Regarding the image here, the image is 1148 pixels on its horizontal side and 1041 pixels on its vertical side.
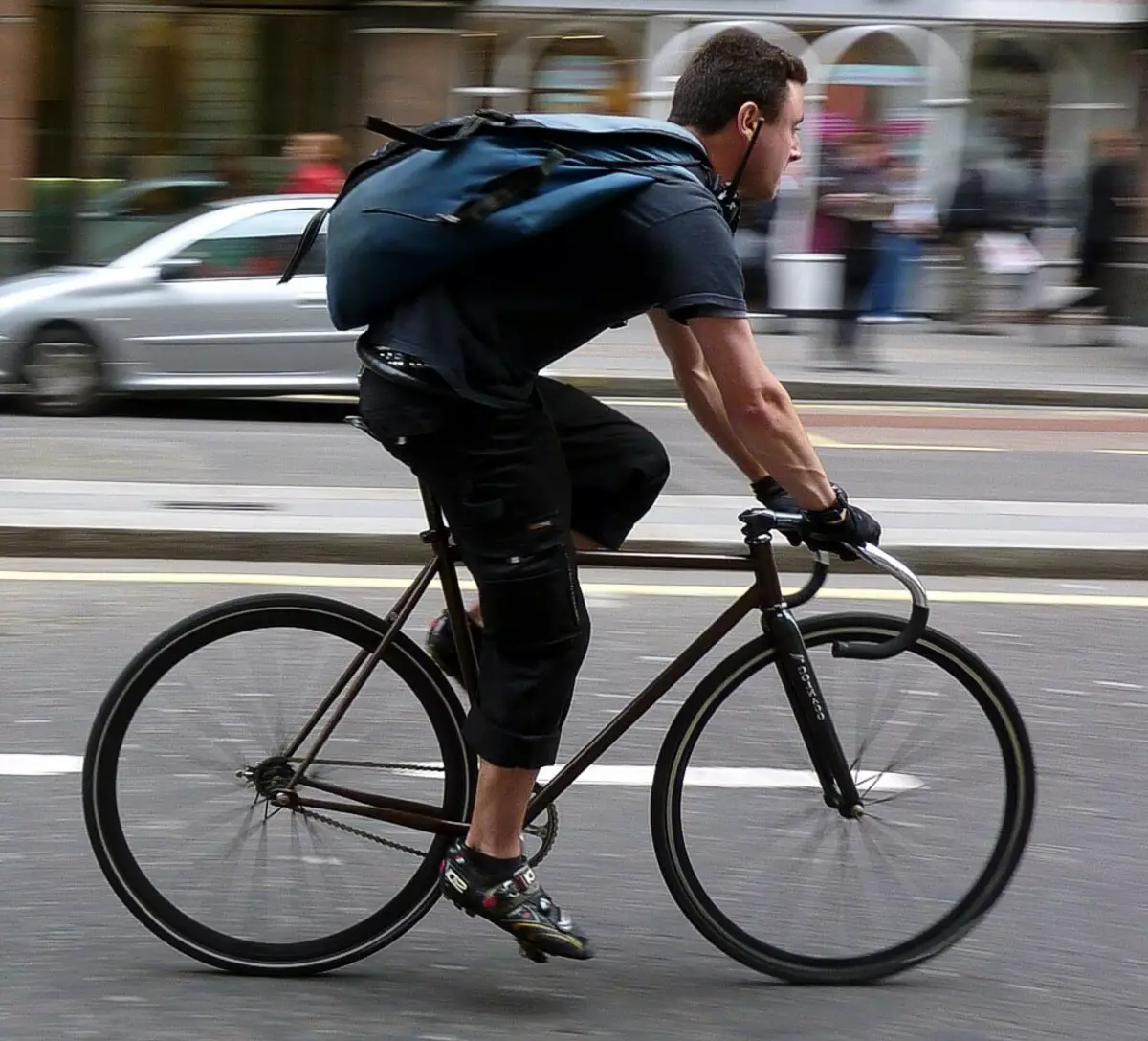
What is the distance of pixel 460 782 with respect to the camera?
11.1 feet

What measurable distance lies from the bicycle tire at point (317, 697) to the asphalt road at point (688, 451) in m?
5.03

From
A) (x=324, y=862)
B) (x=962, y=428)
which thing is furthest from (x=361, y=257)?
(x=962, y=428)

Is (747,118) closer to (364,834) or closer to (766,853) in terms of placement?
(766,853)

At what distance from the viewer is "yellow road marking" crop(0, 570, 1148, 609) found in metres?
6.41

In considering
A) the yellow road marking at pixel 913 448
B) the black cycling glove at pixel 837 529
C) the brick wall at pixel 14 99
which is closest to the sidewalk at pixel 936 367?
the yellow road marking at pixel 913 448

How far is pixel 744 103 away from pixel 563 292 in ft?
1.35

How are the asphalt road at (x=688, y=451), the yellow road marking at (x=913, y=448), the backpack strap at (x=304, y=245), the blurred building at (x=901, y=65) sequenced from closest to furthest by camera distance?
the backpack strap at (x=304, y=245) < the asphalt road at (x=688, y=451) < the yellow road marking at (x=913, y=448) < the blurred building at (x=901, y=65)

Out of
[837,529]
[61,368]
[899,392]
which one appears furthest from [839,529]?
[899,392]

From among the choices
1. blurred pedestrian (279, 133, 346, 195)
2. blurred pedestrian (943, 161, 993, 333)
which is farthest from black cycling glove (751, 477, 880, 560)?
blurred pedestrian (943, 161, 993, 333)

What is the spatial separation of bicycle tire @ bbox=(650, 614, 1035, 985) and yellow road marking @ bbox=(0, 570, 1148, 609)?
2856 mm

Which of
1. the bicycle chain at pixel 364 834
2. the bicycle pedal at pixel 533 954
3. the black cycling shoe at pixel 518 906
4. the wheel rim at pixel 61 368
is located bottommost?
the wheel rim at pixel 61 368

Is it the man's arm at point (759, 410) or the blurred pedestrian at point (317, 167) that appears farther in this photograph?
the blurred pedestrian at point (317, 167)

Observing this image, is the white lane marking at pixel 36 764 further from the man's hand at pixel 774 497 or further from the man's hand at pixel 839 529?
the man's hand at pixel 839 529

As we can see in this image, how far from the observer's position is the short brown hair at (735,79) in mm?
3027
